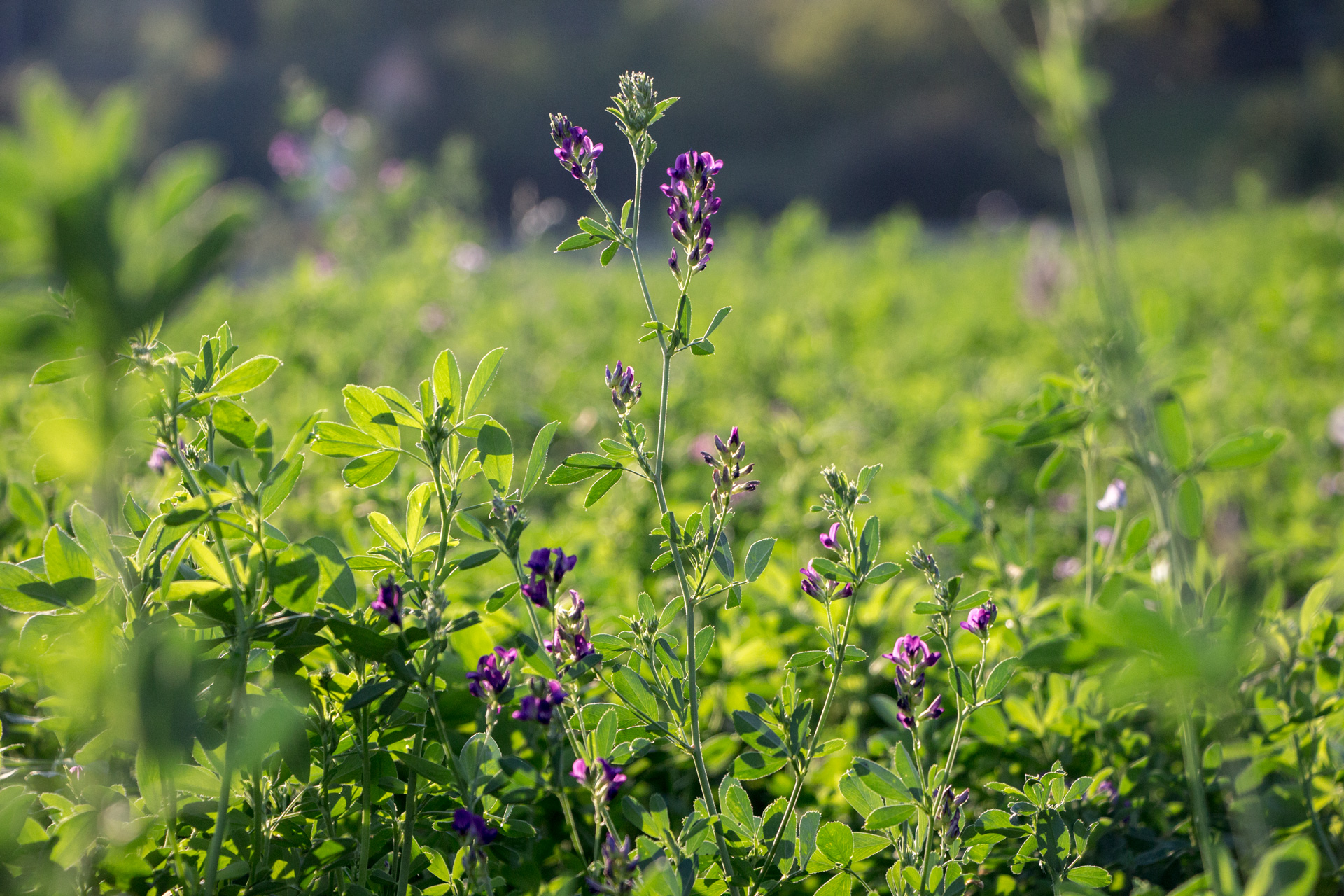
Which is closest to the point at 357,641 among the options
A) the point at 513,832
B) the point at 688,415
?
the point at 513,832

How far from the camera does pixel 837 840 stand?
98cm

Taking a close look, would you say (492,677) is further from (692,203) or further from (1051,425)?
(1051,425)

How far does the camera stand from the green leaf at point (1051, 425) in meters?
1.10

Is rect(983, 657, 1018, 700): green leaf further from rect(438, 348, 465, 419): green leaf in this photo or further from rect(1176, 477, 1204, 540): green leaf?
rect(438, 348, 465, 419): green leaf

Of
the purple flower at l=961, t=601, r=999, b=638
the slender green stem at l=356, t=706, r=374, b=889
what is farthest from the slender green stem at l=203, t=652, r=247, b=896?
the purple flower at l=961, t=601, r=999, b=638

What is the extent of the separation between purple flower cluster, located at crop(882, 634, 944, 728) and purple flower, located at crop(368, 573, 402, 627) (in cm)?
50

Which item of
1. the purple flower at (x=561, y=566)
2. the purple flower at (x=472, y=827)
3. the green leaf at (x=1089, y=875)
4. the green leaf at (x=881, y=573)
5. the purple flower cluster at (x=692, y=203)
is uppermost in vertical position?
the purple flower cluster at (x=692, y=203)

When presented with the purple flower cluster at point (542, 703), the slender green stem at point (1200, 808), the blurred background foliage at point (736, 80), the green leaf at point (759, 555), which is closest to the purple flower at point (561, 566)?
the purple flower cluster at point (542, 703)

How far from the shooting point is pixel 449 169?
6.08 m

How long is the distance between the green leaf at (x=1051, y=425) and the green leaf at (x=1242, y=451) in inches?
5.6

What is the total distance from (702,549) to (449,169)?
5.60 meters

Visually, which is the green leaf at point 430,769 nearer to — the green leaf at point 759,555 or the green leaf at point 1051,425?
the green leaf at point 759,555

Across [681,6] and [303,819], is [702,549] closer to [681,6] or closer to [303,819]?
[303,819]

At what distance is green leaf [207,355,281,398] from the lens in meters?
0.96
